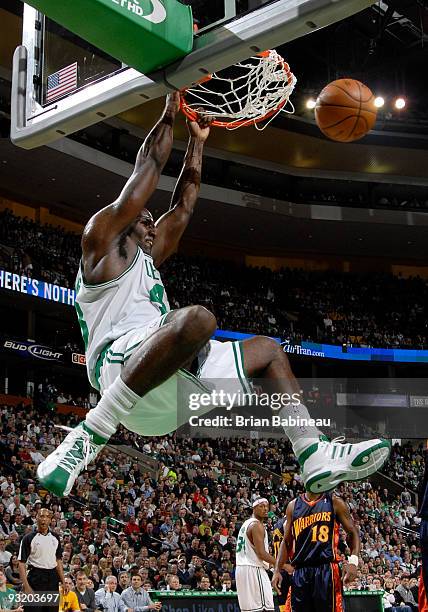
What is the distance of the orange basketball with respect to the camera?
697cm

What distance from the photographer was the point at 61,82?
4.31 metres

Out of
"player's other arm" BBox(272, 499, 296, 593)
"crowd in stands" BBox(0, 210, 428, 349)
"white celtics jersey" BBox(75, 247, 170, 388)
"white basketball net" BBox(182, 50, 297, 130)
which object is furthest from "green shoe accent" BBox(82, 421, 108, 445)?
"crowd in stands" BBox(0, 210, 428, 349)

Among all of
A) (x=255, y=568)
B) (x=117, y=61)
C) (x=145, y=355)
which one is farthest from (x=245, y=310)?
(x=145, y=355)

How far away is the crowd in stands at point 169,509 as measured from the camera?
11.3 meters

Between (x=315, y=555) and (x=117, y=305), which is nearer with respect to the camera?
(x=117, y=305)

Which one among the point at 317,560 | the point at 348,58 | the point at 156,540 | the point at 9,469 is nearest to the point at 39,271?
the point at 9,469

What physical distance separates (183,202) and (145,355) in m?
1.50

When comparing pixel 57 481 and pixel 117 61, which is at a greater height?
pixel 117 61

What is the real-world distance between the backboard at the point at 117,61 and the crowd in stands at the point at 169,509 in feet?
20.9

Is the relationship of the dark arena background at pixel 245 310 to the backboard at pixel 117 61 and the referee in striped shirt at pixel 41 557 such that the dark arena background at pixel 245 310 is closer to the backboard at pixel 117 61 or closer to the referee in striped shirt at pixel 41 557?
the referee in striped shirt at pixel 41 557

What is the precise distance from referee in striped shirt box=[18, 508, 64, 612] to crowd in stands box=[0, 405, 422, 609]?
3.23 feet

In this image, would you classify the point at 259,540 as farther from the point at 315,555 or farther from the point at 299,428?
the point at 299,428

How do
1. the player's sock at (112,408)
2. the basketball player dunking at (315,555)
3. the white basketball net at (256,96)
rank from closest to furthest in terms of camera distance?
1. the player's sock at (112,408)
2. the white basketball net at (256,96)
3. the basketball player dunking at (315,555)

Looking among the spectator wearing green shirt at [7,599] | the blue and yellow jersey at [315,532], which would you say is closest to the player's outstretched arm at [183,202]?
the blue and yellow jersey at [315,532]
